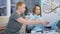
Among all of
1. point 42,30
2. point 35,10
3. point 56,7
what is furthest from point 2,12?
point 56,7

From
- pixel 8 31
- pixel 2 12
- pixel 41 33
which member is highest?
pixel 2 12

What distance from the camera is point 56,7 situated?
3.54 m

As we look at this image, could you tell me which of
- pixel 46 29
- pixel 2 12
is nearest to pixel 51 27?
pixel 46 29

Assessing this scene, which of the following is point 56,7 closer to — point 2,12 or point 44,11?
point 44,11

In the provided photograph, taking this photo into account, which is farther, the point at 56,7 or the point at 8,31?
the point at 56,7

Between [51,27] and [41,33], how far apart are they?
0.27 m

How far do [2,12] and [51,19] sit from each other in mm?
1118

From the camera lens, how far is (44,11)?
353 centimetres

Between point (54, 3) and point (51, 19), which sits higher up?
point (54, 3)

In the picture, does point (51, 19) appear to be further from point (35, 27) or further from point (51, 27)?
point (35, 27)

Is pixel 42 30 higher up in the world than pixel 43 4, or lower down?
lower down

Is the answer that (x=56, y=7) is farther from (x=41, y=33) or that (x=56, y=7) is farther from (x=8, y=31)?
(x=8, y=31)

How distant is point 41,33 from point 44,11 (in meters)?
0.51

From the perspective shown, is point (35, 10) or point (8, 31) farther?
point (35, 10)
